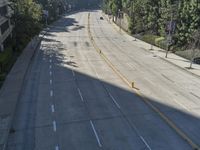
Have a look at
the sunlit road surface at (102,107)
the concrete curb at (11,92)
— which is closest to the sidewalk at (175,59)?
the sunlit road surface at (102,107)

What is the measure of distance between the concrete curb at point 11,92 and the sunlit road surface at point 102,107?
574mm

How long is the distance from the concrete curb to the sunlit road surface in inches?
22.6

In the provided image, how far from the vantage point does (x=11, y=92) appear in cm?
3189

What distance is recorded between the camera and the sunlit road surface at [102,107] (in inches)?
845

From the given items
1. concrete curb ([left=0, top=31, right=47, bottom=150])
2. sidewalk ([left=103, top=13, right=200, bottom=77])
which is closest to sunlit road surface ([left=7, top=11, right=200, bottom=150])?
concrete curb ([left=0, top=31, right=47, bottom=150])

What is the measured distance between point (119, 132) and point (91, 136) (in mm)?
2097

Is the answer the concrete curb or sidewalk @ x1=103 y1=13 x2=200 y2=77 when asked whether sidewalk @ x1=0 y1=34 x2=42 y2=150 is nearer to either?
the concrete curb

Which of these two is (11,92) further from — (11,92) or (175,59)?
(175,59)

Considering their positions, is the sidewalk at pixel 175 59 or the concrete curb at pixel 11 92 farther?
the sidewalk at pixel 175 59

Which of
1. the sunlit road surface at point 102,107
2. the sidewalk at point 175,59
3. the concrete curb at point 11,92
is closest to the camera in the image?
the sunlit road surface at point 102,107

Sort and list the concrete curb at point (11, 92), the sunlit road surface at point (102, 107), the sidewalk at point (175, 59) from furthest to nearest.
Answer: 1. the sidewalk at point (175, 59)
2. the concrete curb at point (11, 92)
3. the sunlit road surface at point (102, 107)

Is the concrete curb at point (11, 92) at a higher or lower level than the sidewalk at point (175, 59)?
higher

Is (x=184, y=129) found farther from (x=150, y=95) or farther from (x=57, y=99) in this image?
(x=57, y=99)

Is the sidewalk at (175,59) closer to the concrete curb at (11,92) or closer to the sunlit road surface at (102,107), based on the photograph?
the sunlit road surface at (102,107)
